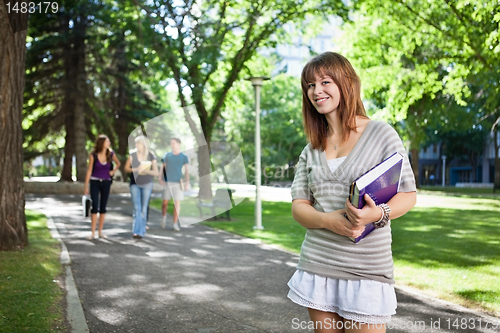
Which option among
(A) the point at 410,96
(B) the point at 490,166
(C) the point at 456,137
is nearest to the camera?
(A) the point at 410,96

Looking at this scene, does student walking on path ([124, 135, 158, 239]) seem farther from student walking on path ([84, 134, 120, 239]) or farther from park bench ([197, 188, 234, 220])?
park bench ([197, 188, 234, 220])

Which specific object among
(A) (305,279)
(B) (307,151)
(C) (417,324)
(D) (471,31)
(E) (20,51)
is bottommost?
(C) (417,324)

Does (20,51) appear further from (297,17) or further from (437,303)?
(297,17)

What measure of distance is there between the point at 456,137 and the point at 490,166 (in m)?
11.7

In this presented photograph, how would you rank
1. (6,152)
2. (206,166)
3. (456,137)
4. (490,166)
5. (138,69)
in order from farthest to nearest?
1. (490,166)
2. (456,137)
3. (138,69)
4. (206,166)
5. (6,152)

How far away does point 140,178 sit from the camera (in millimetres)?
10750

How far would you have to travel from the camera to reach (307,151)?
247 centimetres

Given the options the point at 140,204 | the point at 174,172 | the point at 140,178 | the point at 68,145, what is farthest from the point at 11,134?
the point at 68,145

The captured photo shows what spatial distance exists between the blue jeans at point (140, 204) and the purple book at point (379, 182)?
30.2 ft

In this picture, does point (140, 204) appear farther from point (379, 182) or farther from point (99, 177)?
point (379, 182)

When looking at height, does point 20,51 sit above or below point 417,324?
above

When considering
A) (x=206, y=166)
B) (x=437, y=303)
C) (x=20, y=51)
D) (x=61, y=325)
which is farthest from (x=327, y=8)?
(x=61, y=325)

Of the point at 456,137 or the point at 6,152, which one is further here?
the point at 456,137

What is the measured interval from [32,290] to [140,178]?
16.3 feet
